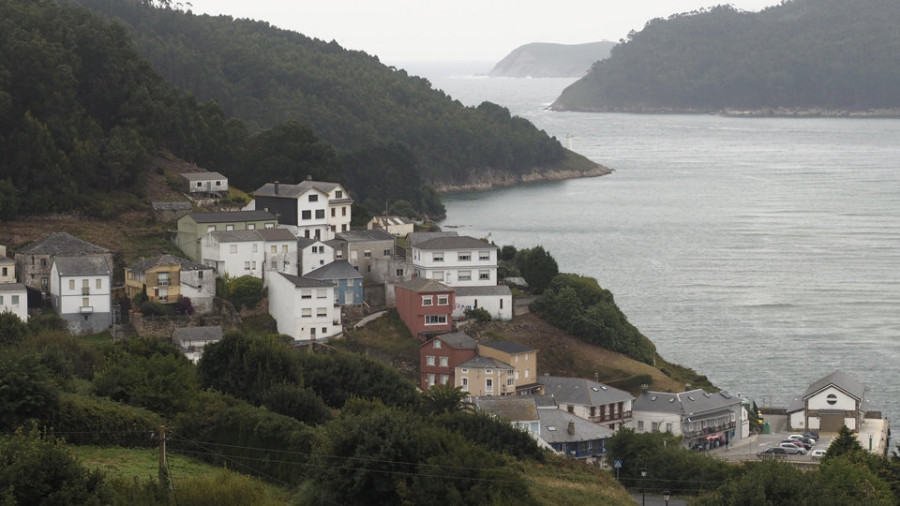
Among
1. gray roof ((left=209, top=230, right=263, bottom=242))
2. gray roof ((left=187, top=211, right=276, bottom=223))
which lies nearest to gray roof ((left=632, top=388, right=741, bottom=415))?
gray roof ((left=209, top=230, right=263, bottom=242))

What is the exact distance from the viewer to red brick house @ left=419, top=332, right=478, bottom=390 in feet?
99.8

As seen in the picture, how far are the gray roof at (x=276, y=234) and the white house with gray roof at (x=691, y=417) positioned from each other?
855 centimetres

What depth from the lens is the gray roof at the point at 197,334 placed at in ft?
95.5

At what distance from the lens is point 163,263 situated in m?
31.3

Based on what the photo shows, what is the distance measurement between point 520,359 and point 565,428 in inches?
127

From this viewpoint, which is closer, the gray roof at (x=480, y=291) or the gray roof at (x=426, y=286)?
the gray roof at (x=426, y=286)

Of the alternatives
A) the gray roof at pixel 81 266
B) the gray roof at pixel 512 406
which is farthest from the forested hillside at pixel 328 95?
the gray roof at pixel 512 406

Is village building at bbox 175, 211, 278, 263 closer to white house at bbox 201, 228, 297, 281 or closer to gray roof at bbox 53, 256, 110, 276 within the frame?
white house at bbox 201, 228, 297, 281

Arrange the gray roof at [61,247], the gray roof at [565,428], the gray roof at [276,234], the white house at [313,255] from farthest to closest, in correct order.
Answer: the white house at [313,255]
the gray roof at [276,234]
the gray roof at [61,247]
the gray roof at [565,428]

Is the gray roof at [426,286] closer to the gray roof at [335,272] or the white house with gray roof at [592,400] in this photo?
the gray roof at [335,272]

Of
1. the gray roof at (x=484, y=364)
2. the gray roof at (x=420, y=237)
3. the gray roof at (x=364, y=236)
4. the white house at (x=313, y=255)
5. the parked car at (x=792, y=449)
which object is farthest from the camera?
the gray roof at (x=420, y=237)

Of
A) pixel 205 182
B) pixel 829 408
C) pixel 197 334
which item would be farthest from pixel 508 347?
pixel 205 182

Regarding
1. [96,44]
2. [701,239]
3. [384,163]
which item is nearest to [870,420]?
[96,44]

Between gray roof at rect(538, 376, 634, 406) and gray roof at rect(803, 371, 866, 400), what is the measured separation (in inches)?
159
